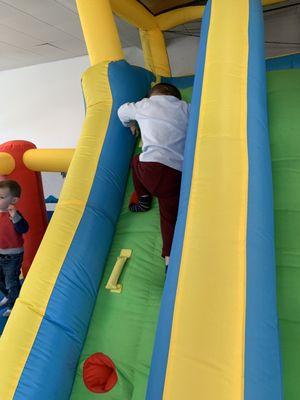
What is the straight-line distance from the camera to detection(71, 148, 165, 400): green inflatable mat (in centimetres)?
104

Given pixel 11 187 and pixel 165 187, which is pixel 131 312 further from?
pixel 11 187

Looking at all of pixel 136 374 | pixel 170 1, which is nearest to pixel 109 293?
pixel 136 374

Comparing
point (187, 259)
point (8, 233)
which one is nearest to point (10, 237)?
point (8, 233)

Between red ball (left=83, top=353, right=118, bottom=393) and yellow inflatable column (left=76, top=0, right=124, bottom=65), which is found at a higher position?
yellow inflatable column (left=76, top=0, right=124, bottom=65)

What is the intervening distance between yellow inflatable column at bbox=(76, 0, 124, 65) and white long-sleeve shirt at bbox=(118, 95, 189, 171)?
1.84ft

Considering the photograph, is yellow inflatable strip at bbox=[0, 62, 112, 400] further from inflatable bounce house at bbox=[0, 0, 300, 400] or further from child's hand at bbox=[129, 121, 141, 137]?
child's hand at bbox=[129, 121, 141, 137]

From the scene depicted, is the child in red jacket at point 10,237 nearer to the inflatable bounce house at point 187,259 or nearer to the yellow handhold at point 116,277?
the inflatable bounce house at point 187,259

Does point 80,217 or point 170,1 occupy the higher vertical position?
point 170,1

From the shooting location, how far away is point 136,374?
1025mm

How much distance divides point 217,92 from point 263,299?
70 centimetres

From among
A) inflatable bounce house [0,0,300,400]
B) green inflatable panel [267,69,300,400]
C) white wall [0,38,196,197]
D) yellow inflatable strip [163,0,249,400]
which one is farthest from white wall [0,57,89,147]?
yellow inflatable strip [163,0,249,400]

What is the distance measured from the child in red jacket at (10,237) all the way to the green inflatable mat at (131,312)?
0.74 meters

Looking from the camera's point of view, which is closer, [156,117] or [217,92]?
[217,92]

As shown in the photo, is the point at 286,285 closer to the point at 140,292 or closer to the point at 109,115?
the point at 140,292
